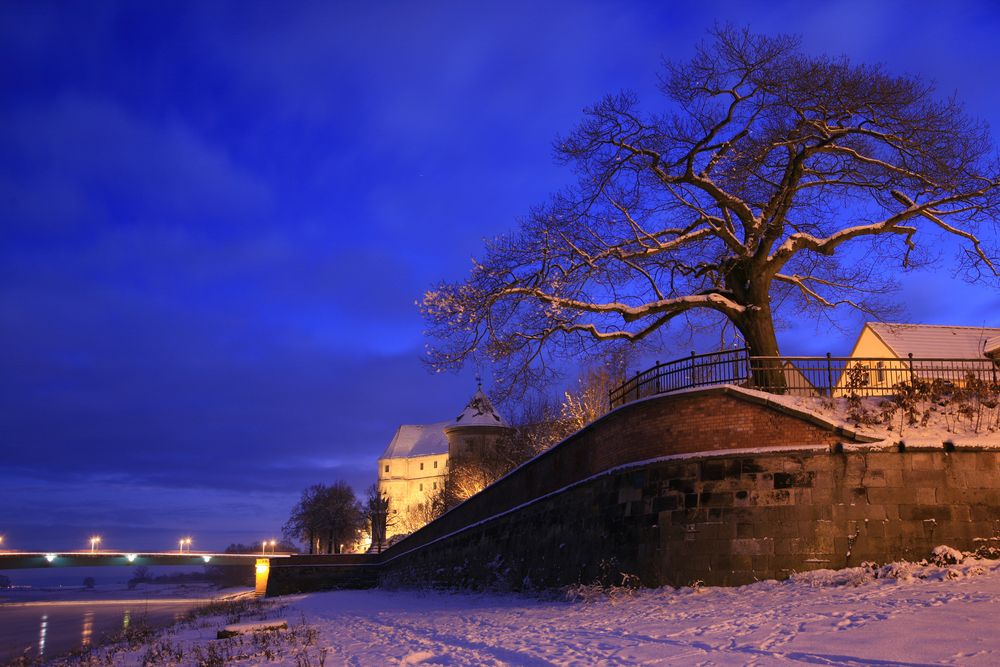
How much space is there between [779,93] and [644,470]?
911cm

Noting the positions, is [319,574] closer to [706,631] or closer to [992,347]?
[992,347]

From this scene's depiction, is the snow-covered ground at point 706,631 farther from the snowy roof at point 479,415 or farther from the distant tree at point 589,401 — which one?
the snowy roof at point 479,415

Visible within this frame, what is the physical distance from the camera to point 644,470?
18.5 meters

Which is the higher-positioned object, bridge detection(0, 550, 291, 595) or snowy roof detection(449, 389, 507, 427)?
snowy roof detection(449, 389, 507, 427)

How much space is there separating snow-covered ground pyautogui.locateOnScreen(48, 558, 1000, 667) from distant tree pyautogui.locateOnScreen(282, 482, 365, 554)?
6576 cm

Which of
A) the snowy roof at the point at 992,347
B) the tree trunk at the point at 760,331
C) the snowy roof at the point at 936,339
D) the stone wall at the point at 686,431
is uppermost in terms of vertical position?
the snowy roof at the point at 936,339

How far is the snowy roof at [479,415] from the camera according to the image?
8719cm

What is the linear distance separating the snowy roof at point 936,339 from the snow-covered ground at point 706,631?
20.4 meters

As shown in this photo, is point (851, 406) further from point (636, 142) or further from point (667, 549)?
point (636, 142)

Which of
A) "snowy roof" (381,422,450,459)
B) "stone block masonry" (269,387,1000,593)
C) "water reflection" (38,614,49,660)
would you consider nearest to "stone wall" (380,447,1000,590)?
"stone block masonry" (269,387,1000,593)

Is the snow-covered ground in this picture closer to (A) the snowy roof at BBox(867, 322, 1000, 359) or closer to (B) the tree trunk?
(B) the tree trunk

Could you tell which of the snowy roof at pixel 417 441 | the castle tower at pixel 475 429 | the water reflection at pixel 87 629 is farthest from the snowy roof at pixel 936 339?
the snowy roof at pixel 417 441

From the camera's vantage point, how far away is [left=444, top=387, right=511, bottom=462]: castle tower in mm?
84938

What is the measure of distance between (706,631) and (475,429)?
75.5 m
